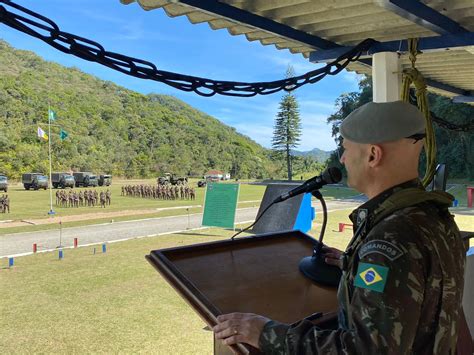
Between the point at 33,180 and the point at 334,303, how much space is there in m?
34.5

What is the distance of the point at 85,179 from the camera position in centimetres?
3569

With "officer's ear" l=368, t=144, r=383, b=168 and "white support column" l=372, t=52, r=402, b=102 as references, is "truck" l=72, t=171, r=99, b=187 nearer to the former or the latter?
"white support column" l=372, t=52, r=402, b=102

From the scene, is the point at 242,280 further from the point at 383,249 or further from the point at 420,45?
the point at 420,45

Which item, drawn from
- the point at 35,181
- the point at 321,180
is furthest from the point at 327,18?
the point at 35,181

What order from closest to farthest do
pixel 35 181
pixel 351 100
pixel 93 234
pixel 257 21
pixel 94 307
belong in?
pixel 257 21 → pixel 94 307 → pixel 93 234 → pixel 35 181 → pixel 351 100

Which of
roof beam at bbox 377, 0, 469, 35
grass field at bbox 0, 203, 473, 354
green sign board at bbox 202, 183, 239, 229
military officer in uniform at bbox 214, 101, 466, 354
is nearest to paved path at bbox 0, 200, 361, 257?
grass field at bbox 0, 203, 473, 354

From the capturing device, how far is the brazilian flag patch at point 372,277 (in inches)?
29.7

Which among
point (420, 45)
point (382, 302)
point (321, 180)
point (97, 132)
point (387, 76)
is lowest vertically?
point (382, 302)

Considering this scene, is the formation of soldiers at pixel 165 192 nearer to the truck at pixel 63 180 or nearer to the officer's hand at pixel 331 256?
the truck at pixel 63 180

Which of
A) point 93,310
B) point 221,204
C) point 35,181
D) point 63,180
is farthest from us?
point 63,180

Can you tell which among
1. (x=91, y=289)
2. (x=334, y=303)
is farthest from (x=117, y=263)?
(x=334, y=303)

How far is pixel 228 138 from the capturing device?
2889 inches

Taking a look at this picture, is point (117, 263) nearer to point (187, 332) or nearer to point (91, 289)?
point (91, 289)

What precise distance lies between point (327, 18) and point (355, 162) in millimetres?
1590
